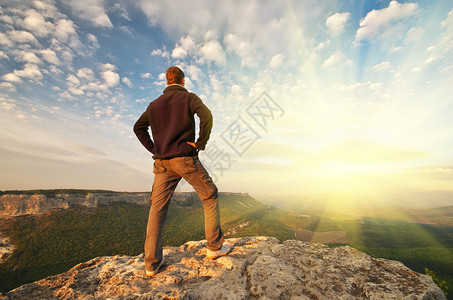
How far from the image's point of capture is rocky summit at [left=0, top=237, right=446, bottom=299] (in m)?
3.06

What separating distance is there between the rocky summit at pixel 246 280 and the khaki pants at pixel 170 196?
1.55ft

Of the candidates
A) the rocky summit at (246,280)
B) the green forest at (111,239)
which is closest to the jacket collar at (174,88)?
the rocky summit at (246,280)

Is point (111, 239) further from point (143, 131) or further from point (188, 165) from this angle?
point (188, 165)

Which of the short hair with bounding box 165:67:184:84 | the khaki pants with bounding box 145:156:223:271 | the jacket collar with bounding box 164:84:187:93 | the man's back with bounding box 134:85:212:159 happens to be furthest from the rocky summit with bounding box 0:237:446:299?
the short hair with bounding box 165:67:184:84

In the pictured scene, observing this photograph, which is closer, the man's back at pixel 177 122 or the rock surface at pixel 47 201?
the man's back at pixel 177 122

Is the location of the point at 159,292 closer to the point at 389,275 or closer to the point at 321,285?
the point at 321,285

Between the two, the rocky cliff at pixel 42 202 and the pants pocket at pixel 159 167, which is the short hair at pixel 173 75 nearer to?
the pants pocket at pixel 159 167

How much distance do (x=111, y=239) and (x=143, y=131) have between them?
68.0 meters

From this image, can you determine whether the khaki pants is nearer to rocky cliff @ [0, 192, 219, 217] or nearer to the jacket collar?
the jacket collar

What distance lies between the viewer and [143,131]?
475 cm

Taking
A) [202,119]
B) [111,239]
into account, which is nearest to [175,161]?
[202,119]

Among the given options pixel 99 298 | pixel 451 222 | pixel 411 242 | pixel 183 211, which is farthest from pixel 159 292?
pixel 451 222

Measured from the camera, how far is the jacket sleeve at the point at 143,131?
4.55m

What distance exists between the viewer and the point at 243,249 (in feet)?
16.3
